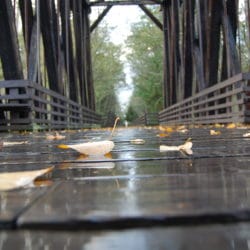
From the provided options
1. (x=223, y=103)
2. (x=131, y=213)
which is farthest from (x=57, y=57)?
(x=131, y=213)

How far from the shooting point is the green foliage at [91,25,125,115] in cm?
3073

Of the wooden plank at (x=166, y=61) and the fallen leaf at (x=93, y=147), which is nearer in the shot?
the fallen leaf at (x=93, y=147)

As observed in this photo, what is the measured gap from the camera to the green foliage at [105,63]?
3073cm

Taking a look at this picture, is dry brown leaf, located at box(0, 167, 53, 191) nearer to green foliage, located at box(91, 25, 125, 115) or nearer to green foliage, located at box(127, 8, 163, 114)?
green foliage, located at box(127, 8, 163, 114)

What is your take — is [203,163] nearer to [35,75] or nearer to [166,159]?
[166,159]

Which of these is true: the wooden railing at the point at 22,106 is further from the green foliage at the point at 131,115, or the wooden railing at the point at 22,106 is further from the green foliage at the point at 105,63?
the green foliage at the point at 131,115

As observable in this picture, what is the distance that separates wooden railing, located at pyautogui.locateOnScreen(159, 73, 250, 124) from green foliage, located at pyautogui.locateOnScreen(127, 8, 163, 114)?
17.5 metres

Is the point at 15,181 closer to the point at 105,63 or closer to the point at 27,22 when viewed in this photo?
the point at 27,22

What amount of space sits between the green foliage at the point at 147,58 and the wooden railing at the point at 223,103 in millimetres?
17486

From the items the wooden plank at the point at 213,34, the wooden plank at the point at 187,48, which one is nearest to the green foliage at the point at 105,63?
the wooden plank at the point at 187,48

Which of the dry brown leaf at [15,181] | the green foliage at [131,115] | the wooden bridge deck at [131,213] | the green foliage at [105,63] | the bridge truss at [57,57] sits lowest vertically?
the wooden bridge deck at [131,213]

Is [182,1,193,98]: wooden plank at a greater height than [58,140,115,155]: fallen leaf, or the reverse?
[182,1,193,98]: wooden plank

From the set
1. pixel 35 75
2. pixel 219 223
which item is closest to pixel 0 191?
pixel 219 223

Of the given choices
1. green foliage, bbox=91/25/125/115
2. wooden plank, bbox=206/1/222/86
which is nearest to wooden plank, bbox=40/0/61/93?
wooden plank, bbox=206/1/222/86
